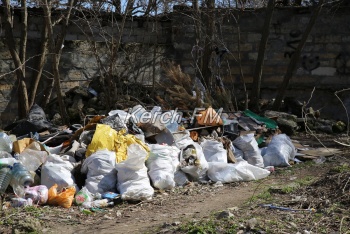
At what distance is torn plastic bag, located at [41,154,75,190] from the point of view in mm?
6199

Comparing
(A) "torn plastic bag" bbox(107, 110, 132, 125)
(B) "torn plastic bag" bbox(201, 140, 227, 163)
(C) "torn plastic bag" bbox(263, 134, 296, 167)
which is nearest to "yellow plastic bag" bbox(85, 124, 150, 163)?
(A) "torn plastic bag" bbox(107, 110, 132, 125)

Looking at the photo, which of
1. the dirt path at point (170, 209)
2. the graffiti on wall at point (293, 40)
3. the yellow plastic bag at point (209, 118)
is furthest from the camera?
the graffiti on wall at point (293, 40)

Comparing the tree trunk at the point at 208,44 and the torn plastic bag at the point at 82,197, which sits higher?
the tree trunk at the point at 208,44

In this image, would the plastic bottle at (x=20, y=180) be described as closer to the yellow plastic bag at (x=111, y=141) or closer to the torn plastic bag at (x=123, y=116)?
the yellow plastic bag at (x=111, y=141)

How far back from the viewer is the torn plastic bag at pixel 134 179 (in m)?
6.05

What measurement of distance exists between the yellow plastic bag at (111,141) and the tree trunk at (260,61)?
4.58m

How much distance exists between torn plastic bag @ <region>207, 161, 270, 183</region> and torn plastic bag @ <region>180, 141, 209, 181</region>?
105 mm

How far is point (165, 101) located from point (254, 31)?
284 cm

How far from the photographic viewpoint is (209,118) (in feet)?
27.7

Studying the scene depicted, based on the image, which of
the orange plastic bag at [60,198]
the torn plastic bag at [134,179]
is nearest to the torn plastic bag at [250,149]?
the torn plastic bag at [134,179]

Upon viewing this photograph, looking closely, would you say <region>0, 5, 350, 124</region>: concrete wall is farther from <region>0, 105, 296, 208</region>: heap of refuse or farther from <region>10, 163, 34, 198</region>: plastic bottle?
<region>10, 163, 34, 198</region>: plastic bottle

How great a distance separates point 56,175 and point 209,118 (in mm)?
2872

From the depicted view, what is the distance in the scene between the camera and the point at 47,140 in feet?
25.0

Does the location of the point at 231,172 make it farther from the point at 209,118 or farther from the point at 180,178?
the point at 209,118
